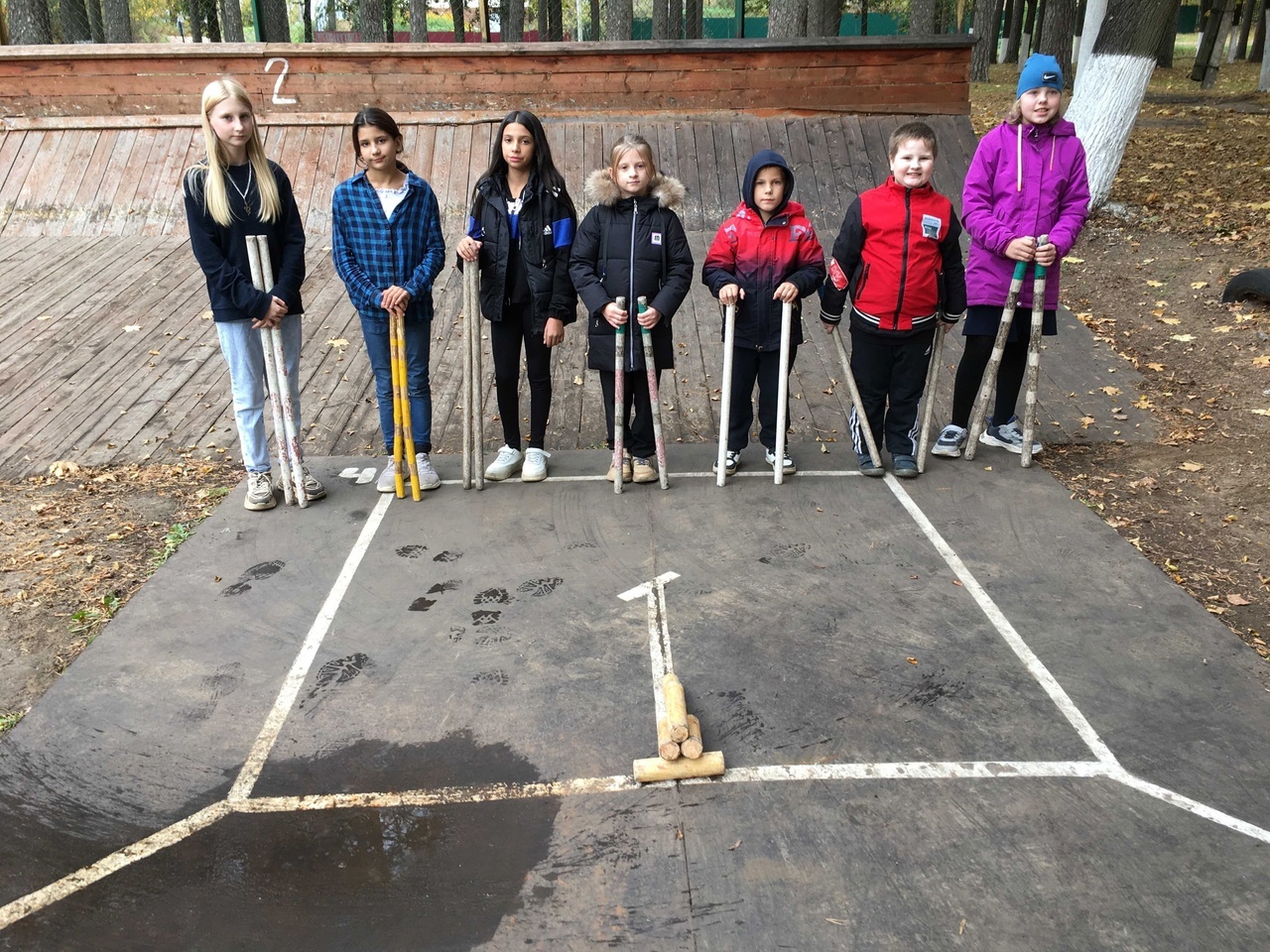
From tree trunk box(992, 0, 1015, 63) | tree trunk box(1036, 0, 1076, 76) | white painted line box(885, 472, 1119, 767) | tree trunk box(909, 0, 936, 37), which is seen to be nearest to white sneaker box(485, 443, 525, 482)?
white painted line box(885, 472, 1119, 767)

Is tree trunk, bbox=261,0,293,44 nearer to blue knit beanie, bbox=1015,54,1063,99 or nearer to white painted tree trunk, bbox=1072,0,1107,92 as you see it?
white painted tree trunk, bbox=1072,0,1107,92

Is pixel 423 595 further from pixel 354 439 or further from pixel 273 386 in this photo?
pixel 354 439

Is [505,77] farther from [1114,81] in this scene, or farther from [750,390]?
[750,390]

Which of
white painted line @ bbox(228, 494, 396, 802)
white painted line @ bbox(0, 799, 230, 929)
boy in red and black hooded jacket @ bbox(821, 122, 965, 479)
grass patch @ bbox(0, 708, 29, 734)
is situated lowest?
grass patch @ bbox(0, 708, 29, 734)

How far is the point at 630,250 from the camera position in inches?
197

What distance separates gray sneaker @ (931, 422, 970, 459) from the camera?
5793 mm

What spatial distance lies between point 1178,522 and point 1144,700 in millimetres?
1854

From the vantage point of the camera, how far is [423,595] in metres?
4.40

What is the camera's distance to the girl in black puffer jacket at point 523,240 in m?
4.95

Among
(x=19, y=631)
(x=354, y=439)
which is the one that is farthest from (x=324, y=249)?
(x=19, y=631)

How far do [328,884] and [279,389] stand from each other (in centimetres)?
295

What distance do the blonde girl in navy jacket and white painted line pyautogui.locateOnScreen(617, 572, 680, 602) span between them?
6.95ft

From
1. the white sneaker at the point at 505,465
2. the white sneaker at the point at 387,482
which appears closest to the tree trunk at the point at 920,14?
the white sneaker at the point at 505,465

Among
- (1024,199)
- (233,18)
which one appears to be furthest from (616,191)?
(233,18)
